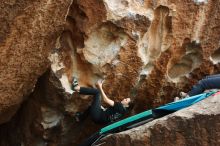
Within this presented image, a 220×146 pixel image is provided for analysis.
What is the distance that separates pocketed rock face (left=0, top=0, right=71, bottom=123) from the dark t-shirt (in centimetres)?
110

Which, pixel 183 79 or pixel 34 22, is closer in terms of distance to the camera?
pixel 34 22

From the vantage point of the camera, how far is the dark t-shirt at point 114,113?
6.77 m

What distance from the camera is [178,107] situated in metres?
5.90

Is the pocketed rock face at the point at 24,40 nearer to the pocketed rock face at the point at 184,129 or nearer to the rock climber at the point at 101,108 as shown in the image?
the rock climber at the point at 101,108

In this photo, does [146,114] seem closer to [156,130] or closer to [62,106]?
[156,130]

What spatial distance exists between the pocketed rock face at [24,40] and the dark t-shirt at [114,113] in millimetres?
1097

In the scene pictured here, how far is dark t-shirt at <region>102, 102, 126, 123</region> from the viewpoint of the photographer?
6770 mm

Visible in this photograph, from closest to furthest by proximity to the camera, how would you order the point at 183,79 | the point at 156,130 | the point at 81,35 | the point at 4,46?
the point at 156,130 → the point at 4,46 → the point at 81,35 → the point at 183,79

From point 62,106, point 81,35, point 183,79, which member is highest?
point 81,35

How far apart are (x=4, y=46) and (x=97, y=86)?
163cm

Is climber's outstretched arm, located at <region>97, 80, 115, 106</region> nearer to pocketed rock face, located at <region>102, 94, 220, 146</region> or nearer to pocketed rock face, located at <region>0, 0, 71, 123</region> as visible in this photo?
pocketed rock face, located at <region>0, 0, 71, 123</region>

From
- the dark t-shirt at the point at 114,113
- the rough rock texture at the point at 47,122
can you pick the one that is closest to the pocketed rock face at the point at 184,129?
the dark t-shirt at the point at 114,113

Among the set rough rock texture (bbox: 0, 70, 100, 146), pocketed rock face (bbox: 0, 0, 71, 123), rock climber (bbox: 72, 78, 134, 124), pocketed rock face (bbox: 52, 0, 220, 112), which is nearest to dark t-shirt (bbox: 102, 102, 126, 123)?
rock climber (bbox: 72, 78, 134, 124)

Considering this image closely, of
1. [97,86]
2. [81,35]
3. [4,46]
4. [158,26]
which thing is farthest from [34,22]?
[158,26]
